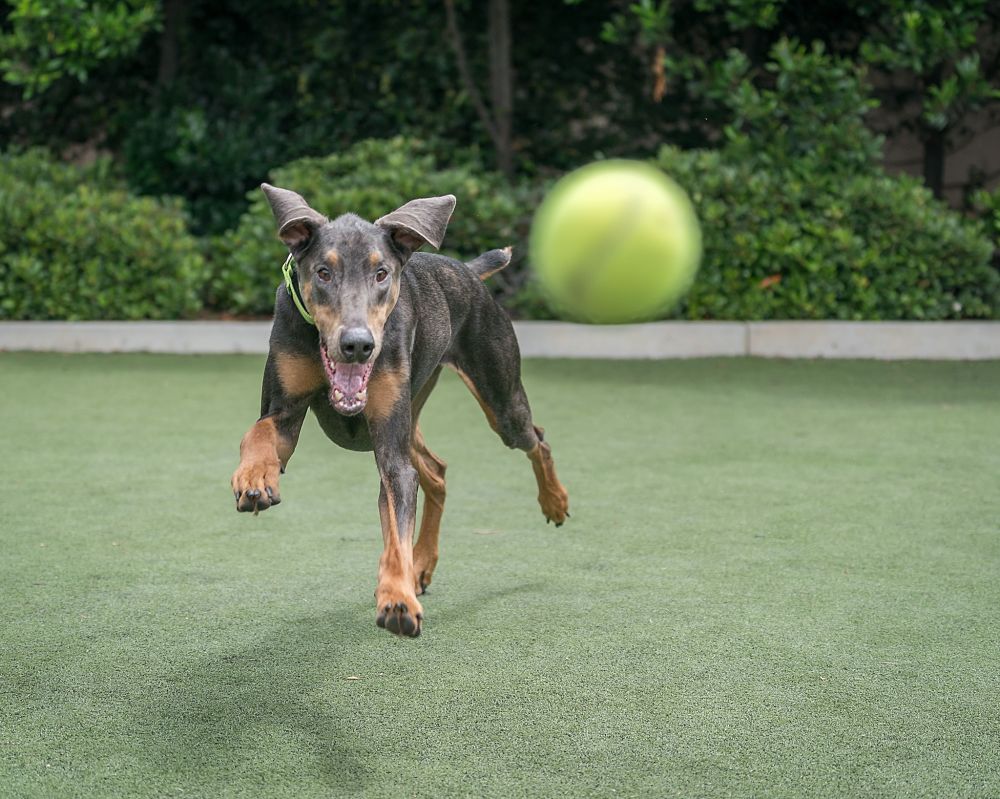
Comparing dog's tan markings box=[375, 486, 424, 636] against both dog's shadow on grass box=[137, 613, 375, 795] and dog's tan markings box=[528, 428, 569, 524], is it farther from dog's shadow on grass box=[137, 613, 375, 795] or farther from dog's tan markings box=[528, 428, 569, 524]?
dog's tan markings box=[528, 428, 569, 524]

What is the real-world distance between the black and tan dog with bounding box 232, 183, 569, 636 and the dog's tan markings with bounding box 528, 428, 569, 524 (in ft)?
2.34

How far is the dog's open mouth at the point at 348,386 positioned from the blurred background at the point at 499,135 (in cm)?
736

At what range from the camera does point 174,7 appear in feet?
42.6

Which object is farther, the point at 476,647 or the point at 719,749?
the point at 476,647

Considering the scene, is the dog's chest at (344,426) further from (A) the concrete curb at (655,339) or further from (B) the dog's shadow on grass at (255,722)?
(A) the concrete curb at (655,339)

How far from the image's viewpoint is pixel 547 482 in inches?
193

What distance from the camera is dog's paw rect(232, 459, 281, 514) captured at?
3314 mm

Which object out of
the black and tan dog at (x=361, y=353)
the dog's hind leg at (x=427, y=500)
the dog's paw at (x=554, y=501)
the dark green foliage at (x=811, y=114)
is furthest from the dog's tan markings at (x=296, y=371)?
the dark green foliage at (x=811, y=114)

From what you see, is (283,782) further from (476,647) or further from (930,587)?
(930,587)

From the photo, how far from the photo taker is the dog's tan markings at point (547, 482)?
4887 millimetres

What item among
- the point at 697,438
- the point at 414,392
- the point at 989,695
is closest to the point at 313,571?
the point at 414,392

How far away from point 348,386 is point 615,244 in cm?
226

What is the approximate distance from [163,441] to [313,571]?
279 centimetres

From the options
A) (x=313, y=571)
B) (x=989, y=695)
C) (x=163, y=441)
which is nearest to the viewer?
(x=989, y=695)
